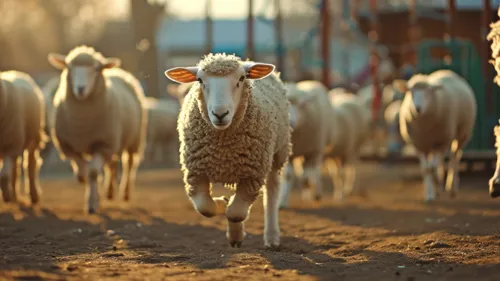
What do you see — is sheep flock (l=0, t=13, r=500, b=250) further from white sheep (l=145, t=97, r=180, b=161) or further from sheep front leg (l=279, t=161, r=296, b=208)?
white sheep (l=145, t=97, r=180, b=161)

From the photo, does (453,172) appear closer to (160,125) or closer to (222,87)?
(222,87)

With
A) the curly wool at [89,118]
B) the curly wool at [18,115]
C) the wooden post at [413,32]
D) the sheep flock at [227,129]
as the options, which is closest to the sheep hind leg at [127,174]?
the sheep flock at [227,129]

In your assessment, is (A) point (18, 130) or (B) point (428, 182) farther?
(B) point (428, 182)

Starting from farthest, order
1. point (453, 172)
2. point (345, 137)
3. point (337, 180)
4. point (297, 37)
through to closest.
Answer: point (297, 37) → point (345, 137) → point (337, 180) → point (453, 172)

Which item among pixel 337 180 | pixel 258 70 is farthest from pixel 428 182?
pixel 258 70

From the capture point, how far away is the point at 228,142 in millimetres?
7699

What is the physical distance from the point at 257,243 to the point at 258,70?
1868 mm

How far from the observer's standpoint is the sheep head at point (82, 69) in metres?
11.4

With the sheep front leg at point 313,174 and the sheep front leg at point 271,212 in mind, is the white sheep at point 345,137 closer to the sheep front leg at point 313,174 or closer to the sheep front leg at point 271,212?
the sheep front leg at point 313,174

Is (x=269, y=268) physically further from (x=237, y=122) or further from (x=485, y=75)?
(x=485, y=75)

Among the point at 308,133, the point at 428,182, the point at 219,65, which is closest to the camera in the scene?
the point at 219,65

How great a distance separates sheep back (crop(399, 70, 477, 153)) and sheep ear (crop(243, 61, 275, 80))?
6147 millimetres

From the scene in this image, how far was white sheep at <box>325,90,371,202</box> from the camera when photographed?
16312mm

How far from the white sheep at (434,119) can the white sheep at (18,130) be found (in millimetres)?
5390
